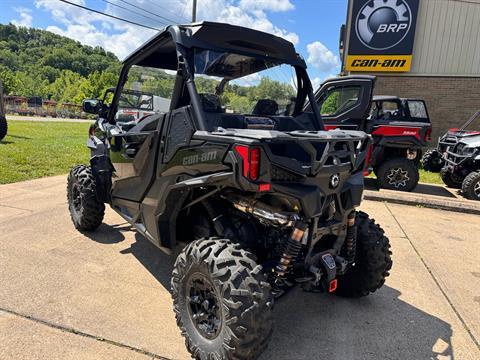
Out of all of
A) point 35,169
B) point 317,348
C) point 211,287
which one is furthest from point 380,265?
point 35,169

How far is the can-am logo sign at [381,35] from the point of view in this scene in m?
13.8

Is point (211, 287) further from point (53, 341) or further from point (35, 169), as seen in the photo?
point (35, 169)

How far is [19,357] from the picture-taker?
2.39 metres

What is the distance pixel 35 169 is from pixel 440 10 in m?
14.1

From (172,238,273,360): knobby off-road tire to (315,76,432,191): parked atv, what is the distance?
5.86 meters

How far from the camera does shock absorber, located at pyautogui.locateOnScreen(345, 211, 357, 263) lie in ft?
9.56

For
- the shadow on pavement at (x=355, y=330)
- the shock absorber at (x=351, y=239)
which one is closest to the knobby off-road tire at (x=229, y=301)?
the shadow on pavement at (x=355, y=330)

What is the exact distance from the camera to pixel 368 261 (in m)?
3.19

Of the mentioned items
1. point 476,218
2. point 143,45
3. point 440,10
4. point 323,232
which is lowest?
point 476,218

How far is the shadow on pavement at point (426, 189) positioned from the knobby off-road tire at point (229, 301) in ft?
23.5

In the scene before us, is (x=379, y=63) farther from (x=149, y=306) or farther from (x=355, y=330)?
(x=149, y=306)

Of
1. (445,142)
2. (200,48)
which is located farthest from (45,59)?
(200,48)

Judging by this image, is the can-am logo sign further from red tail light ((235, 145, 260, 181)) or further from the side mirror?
red tail light ((235, 145, 260, 181))

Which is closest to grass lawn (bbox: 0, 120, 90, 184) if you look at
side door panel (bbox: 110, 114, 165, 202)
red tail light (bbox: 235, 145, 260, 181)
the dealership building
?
Result: side door panel (bbox: 110, 114, 165, 202)
